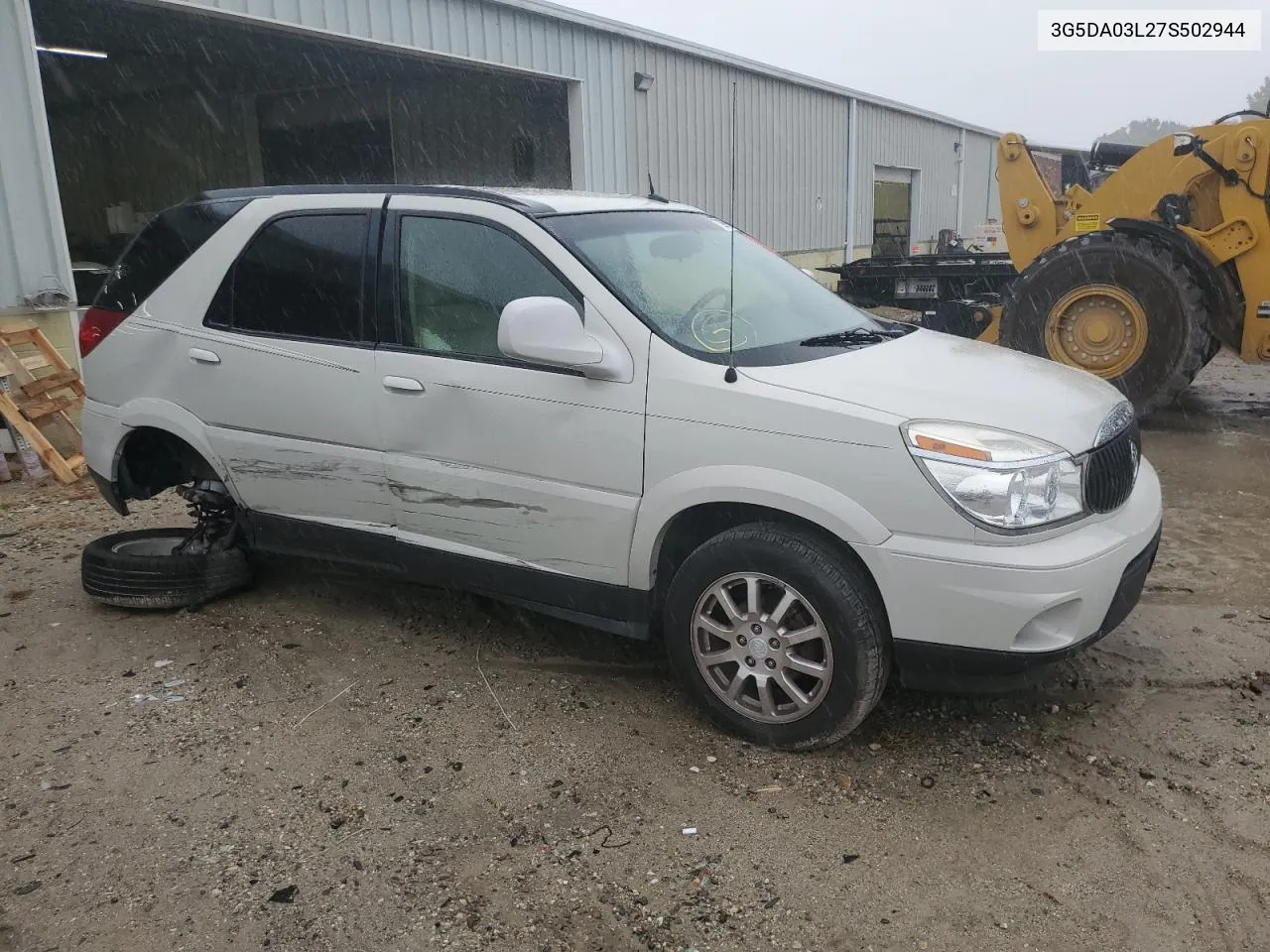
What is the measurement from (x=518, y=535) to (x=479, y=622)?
973 millimetres

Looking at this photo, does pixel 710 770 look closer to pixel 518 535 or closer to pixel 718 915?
pixel 718 915

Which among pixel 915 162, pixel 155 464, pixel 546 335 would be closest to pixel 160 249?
pixel 155 464

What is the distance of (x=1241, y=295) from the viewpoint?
7.84 m

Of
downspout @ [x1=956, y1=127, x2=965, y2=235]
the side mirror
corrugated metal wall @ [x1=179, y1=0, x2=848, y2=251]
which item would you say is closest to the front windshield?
the side mirror

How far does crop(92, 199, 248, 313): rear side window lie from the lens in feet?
14.2

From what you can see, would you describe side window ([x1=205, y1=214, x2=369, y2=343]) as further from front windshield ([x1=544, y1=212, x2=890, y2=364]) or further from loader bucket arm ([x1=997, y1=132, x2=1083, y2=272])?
loader bucket arm ([x1=997, y1=132, x2=1083, y2=272])

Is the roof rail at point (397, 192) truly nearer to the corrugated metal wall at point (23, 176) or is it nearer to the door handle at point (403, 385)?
the door handle at point (403, 385)

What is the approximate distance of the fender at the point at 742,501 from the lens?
9.67 feet

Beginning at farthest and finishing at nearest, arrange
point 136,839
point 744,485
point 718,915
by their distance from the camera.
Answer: point 744,485, point 136,839, point 718,915

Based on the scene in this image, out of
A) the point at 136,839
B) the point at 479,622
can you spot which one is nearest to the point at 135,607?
the point at 479,622

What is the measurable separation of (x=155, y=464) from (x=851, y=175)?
57.2 ft

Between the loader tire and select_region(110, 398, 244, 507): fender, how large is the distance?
22.2 feet

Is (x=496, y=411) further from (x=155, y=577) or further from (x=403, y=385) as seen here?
(x=155, y=577)

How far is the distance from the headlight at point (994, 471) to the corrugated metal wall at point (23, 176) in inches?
275
